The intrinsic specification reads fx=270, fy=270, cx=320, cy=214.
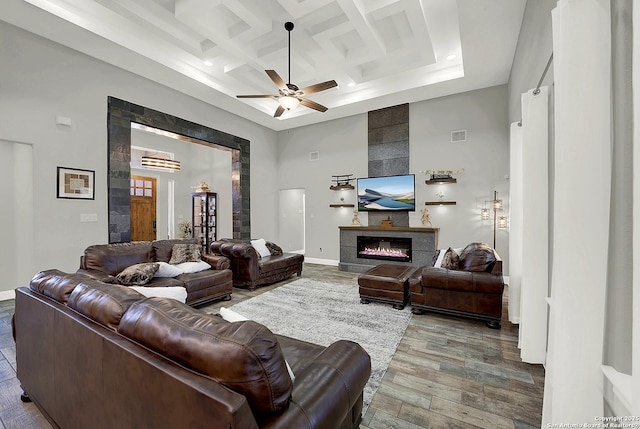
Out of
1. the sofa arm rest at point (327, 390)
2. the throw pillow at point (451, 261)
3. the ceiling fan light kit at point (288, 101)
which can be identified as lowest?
the sofa arm rest at point (327, 390)

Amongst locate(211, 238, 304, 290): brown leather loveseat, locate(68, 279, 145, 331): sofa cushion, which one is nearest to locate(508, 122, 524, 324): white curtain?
locate(211, 238, 304, 290): brown leather loveseat

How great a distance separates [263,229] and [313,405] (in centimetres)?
697

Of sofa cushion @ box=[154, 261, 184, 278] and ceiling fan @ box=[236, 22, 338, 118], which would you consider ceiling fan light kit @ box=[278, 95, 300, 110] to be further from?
sofa cushion @ box=[154, 261, 184, 278]

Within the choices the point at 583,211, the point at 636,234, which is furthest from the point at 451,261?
the point at 636,234

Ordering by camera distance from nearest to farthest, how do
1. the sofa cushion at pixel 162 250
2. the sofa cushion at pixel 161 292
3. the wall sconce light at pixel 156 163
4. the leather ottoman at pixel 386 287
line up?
the sofa cushion at pixel 161 292
the leather ottoman at pixel 386 287
the sofa cushion at pixel 162 250
the wall sconce light at pixel 156 163

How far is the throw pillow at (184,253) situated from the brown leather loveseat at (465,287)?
323 cm

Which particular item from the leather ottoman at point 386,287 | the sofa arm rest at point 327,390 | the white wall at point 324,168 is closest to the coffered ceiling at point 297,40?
the white wall at point 324,168

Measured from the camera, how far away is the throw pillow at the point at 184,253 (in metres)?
Result: 4.07

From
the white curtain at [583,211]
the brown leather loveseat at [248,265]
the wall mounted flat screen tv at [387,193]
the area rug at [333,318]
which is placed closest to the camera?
the white curtain at [583,211]

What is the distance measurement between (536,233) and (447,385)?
4.82 ft

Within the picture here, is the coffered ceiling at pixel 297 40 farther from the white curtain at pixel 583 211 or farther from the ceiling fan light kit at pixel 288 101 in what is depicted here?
the white curtain at pixel 583 211

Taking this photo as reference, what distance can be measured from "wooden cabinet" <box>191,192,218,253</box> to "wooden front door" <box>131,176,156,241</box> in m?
1.27

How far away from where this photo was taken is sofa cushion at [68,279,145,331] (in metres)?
1.24

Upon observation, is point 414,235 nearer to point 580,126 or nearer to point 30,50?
point 580,126
